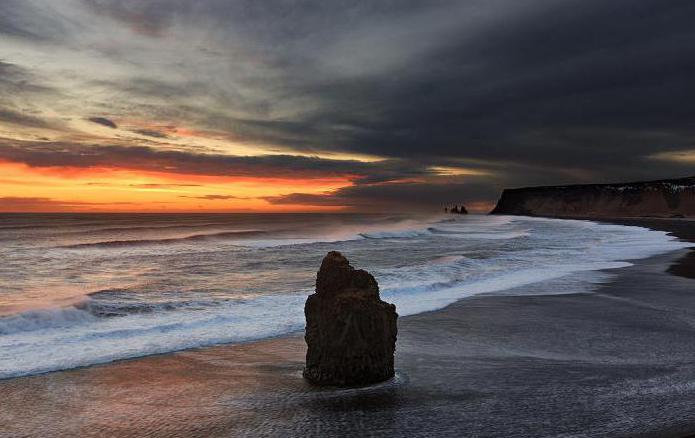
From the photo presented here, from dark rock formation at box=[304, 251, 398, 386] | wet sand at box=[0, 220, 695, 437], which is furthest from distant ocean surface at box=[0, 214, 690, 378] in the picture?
dark rock formation at box=[304, 251, 398, 386]

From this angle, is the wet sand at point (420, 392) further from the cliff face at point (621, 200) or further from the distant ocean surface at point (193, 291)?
the cliff face at point (621, 200)

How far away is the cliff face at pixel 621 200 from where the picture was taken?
133 meters

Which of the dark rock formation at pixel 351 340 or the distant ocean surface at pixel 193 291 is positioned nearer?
the dark rock formation at pixel 351 340

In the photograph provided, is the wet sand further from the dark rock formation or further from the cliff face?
the cliff face

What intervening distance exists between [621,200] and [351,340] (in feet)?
547

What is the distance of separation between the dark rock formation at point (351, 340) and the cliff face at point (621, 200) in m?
137

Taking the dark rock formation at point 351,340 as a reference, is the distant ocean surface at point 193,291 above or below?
below

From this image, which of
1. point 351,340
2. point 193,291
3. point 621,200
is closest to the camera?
point 351,340

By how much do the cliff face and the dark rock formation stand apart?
137 m

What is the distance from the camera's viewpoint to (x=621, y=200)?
507 ft

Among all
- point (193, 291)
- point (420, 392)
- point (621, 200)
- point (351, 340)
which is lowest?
point (193, 291)

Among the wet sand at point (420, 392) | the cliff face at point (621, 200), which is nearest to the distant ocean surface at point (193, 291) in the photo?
the wet sand at point (420, 392)

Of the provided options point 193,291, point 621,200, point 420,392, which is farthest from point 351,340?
point 621,200

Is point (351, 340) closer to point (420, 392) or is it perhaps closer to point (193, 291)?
point (420, 392)
